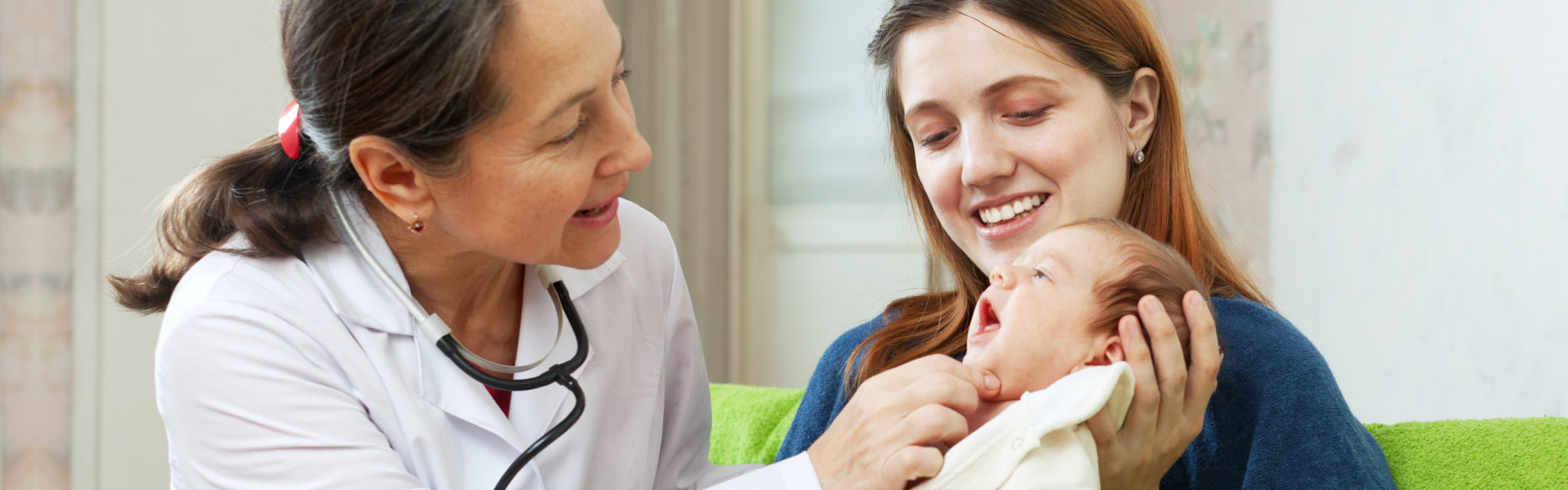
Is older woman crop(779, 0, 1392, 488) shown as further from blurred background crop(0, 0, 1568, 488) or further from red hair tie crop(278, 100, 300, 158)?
red hair tie crop(278, 100, 300, 158)

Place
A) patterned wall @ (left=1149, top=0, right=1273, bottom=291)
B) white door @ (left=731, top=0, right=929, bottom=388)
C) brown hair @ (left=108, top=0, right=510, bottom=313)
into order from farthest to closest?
1. white door @ (left=731, top=0, right=929, bottom=388)
2. patterned wall @ (left=1149, top=0, right=1273, bottom=291)
3. brown hair @ (left=108, top=0, right=510, bottom=313)

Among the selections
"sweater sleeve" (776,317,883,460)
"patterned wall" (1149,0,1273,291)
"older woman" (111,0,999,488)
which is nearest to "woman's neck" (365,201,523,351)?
"older woman" (111,0,999,488)

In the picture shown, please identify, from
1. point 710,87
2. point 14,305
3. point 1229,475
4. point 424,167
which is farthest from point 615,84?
point 710,87

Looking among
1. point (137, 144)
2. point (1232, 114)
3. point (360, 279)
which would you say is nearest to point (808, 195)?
point (1232, 114)

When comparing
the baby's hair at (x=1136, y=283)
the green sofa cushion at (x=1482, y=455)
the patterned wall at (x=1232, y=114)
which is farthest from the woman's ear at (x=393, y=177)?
the patterned wall at (x=1232, y=114)

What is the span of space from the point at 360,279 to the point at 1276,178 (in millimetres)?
1879

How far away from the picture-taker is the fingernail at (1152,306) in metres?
1.03

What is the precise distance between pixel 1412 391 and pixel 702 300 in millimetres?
2100

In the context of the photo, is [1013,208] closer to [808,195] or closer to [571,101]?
[571,101]

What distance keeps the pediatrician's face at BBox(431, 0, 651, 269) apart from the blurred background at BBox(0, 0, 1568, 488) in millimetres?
568

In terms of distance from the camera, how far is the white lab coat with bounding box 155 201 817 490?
3.36 feet

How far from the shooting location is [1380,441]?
132cm

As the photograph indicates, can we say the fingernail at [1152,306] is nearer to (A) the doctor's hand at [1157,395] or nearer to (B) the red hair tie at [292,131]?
(A) the doctor's hand at [1157,395]

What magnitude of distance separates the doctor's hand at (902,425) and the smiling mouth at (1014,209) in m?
0.25
